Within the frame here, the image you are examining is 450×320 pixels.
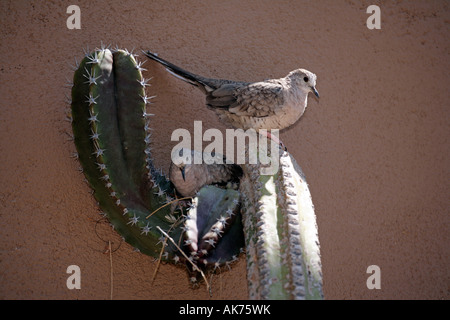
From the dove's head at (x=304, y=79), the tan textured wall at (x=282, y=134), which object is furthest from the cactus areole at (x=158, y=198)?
the dove's head at (x=304, y=79)

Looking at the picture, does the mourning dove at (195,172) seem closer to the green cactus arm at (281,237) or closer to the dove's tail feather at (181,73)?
the green cactus arm at (281,237)

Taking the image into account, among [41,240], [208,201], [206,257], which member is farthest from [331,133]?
[41,240]

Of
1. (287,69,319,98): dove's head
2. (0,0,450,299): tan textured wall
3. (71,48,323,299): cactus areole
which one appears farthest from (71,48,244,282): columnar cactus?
(287,69,319,98): dove's head

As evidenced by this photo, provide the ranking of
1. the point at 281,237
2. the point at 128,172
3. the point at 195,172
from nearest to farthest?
the point at 281,237
the point at 128,172
the point at 195,172

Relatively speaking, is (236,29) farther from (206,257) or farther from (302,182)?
(206,257)

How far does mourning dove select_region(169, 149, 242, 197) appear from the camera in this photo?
1.97 metres

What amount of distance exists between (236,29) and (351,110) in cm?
79

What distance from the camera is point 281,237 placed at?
1596 millimetres

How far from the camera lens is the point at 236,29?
2.54 metres

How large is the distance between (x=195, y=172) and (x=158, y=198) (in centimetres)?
21
